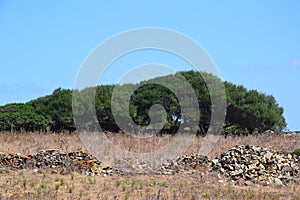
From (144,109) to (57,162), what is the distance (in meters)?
11.5

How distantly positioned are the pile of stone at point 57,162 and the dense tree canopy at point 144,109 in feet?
30.6

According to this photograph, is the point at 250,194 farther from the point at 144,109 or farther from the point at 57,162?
the point at 144,109

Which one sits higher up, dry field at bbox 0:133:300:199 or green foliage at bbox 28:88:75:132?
green foliage at bbox 28:88:75:132

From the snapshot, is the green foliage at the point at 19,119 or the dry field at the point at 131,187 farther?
the green foliage at the point at 19,119

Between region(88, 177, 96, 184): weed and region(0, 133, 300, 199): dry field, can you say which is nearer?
region(0, 133, 300, 199): dry field

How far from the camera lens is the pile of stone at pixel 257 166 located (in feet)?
41.8

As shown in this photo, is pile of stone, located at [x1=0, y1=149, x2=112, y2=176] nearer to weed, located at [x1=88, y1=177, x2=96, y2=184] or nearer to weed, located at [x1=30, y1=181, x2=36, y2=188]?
weed, located at [x1=88, y1=177, x2=96, y2=184]

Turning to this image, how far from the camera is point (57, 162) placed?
13297mm

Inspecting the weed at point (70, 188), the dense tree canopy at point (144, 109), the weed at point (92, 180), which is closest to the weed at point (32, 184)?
the weed at point (70, 188)

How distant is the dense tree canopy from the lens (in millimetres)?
23500

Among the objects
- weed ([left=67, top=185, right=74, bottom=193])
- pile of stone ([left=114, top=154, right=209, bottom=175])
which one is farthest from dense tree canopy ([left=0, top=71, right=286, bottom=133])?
weed ([left=67, top=185, right=74, bottom=193])

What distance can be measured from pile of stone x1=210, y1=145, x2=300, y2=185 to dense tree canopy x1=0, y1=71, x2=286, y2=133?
9840 mm

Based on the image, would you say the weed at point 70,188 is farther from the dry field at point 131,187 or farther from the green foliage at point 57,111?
the green foliage at point 57,111

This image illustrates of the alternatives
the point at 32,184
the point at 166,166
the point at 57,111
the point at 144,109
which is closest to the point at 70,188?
the point at 32,184
